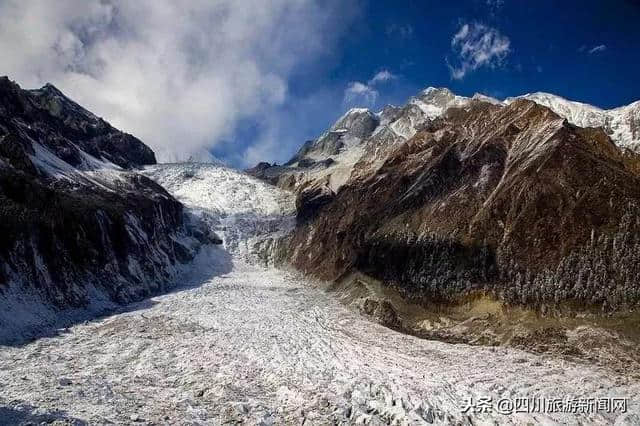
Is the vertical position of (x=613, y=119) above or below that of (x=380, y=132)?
below

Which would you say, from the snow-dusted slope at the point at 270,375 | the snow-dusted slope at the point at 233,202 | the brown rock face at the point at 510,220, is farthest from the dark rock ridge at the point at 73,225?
the brown rock face at the point at 510,220

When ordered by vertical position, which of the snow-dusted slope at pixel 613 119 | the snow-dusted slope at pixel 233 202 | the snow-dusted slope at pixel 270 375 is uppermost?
the snow-dusted slope at pixel 613 119

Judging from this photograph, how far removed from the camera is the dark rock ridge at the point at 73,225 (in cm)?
2972

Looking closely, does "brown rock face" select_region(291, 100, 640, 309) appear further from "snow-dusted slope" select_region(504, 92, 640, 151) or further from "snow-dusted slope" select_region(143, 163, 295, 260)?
"snow-dusted slope" select_region(143, 163, 295, 260)

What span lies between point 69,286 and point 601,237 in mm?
33364

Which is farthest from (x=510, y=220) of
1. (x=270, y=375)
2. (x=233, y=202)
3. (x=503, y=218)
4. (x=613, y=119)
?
(x=233, y=202)

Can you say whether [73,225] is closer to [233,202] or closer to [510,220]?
[510,220]

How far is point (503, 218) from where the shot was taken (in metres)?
32.8

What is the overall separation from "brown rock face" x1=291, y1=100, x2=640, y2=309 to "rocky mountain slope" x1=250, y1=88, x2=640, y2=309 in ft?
0.25

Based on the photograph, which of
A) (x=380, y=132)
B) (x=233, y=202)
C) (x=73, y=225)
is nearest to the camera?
(x=73, y=225)

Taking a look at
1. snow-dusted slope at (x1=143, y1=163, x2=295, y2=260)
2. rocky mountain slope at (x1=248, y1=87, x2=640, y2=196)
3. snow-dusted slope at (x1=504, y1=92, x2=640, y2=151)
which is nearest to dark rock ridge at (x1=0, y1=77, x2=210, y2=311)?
snow-dusted slope at (x1=143, y1=163, x2=295, y2=260)

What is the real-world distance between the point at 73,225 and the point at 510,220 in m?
31.9

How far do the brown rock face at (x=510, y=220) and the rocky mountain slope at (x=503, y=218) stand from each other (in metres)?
0.08

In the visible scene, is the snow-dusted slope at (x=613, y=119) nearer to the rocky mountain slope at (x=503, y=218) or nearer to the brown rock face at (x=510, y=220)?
the brown rock face at (x=510, y=220)
